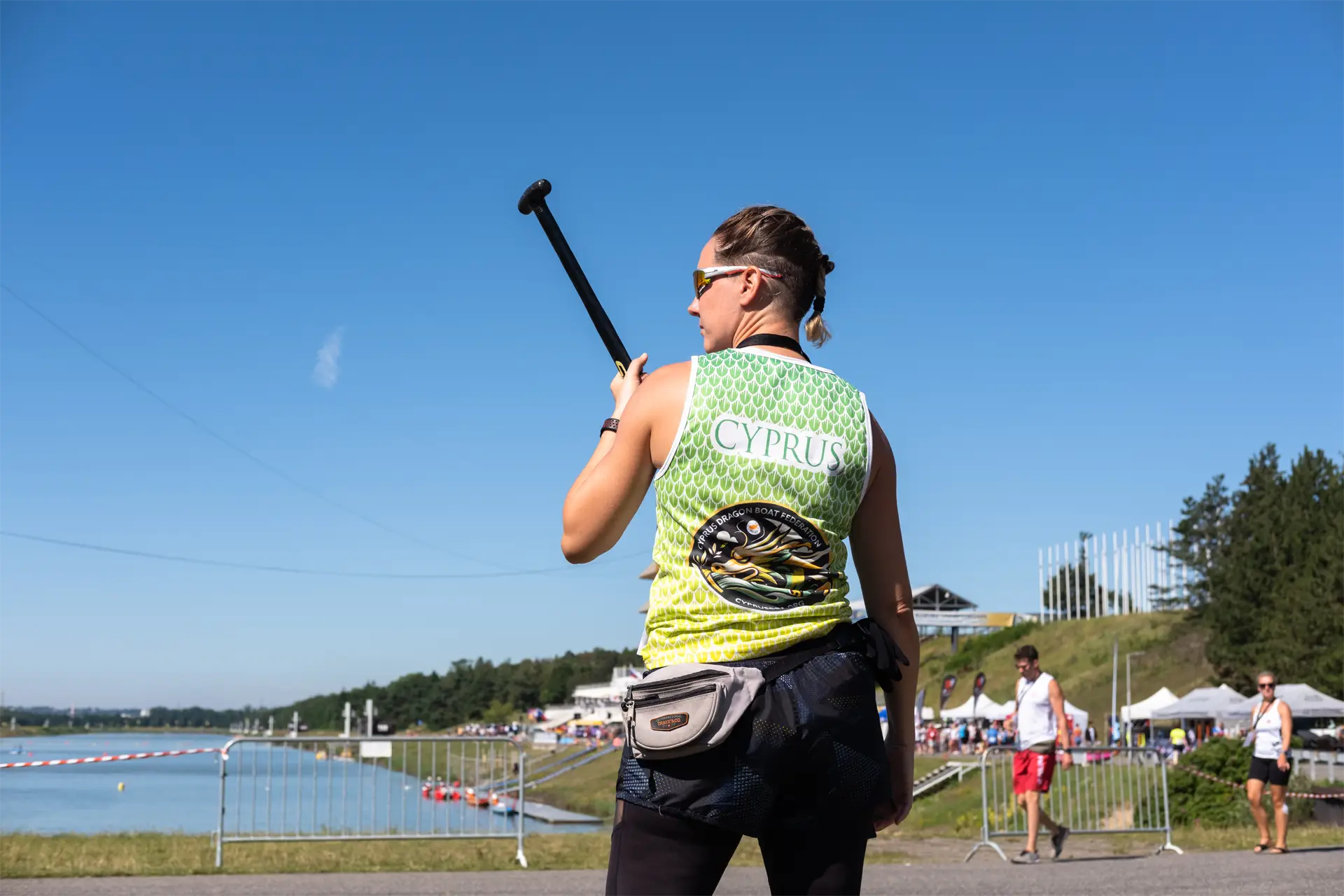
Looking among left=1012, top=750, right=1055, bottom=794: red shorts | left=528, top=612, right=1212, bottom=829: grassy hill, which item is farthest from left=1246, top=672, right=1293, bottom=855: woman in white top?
left=528, top=612, right=1212, bottom=829: grassy hill

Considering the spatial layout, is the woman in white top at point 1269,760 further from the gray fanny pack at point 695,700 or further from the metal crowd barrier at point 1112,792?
the gray fanny pack at point 695,700

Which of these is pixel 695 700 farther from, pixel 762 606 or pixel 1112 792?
pixel 1112 792

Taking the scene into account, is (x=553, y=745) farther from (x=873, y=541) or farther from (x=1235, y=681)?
(x=873, y=541)

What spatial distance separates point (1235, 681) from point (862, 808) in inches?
Answer: 2689

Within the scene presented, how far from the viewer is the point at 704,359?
2344 mm

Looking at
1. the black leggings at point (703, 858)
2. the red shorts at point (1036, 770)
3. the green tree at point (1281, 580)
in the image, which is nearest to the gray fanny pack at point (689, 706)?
the black leggings at point (703, 858)

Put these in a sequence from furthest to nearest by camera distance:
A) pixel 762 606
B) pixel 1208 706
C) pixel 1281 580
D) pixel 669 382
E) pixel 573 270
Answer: pixel 1281 580, pixel 1208 706, pixel 573 270, pixel 669 382, pixel 762 606

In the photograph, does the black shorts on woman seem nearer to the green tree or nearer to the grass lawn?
the grass lawn

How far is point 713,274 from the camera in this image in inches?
99.9

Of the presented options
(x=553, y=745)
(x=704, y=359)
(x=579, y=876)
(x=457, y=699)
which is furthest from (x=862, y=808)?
(x=457, y=699)

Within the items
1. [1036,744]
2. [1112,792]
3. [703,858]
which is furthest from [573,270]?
[1112,792]

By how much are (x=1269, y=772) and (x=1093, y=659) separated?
7610cm

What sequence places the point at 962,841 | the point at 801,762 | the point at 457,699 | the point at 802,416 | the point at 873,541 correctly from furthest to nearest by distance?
the point at 457,699 < the point at 962,841 < the point at 873,541 < the point at 802,416 < the point at 801,762

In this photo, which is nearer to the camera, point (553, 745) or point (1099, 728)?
point (1099, 728)
